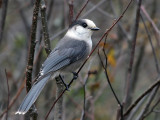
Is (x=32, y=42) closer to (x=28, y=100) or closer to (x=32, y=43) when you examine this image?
(x=32, y=43)

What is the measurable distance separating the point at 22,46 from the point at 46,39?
2447 millimetres

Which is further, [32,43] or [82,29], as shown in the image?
[82,29]

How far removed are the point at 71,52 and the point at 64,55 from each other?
106 millimetres

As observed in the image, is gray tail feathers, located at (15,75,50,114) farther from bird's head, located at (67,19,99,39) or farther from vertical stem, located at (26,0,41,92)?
bird's head, located at (67,19,99,39)

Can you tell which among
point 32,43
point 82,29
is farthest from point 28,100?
point 82,29

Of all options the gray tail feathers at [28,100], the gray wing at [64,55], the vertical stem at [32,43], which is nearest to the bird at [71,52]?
the gray wing at [64,55]

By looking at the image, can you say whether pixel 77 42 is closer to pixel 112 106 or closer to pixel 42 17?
pixel 42 17

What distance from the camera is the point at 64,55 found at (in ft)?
10.4

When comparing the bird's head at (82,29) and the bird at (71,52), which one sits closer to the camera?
the bird at (71,52)

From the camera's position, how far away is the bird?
9.70 feet

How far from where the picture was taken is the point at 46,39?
262 cm

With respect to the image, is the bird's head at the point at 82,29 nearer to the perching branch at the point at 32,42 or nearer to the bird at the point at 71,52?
the bird at the point at 71,52

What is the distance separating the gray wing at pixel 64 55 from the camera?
2967mm

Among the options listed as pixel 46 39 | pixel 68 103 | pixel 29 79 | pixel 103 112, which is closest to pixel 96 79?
pixel 68 103
